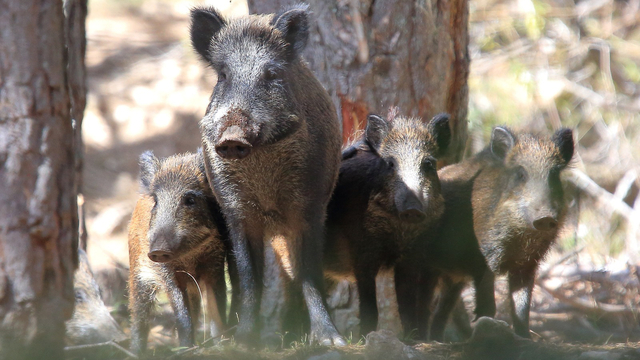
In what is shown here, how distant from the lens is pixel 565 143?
5.08 meters

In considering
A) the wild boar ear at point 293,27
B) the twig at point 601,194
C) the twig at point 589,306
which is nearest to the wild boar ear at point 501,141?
the wild boar ear at point 293,27

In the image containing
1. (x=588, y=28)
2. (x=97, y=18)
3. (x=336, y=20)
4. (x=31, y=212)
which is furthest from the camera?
(x=97, y=18)

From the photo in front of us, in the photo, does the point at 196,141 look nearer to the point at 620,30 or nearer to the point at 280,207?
the point at 620,30

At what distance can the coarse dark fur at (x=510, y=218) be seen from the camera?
4.91 m

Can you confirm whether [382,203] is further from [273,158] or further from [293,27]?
[293,27]

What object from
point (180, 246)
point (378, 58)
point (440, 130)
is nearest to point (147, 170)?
point (180, 246)

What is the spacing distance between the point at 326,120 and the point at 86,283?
282cm

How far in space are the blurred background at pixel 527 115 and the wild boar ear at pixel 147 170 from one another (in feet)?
4.13

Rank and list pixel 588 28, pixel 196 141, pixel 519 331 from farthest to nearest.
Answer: pixel 196 141
pixel 588 28
pixel 519 331

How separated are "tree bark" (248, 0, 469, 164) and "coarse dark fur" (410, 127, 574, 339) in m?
0.86

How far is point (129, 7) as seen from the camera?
1532 cm

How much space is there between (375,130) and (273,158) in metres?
1.11

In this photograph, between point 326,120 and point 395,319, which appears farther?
point 395,319

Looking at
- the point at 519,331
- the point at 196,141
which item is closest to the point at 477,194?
the point at 519,331
